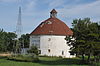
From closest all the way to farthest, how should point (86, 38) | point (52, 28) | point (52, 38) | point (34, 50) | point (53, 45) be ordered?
point (86, 38) → point (34, 50) → point (52, 38) → point (53, 45) → point (52, 28)

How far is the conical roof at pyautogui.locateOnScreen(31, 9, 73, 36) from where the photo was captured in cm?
8181

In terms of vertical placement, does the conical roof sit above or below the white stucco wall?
above

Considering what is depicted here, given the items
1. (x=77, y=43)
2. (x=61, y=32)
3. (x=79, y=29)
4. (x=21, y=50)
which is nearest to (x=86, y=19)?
(x=79, y=29)

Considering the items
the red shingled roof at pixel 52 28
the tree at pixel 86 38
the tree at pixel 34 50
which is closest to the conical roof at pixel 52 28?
the red shingled roof at pixel 52 28

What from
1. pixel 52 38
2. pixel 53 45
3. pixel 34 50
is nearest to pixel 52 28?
pixel 52 38

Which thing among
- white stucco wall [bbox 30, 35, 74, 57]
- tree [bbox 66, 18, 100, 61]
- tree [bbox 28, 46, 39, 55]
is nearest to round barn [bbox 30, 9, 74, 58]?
white stucco wall [bbox 30, 35, 74, 57]

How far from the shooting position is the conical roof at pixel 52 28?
3221 inches

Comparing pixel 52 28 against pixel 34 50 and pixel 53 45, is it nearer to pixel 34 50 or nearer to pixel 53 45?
pixel 53 45

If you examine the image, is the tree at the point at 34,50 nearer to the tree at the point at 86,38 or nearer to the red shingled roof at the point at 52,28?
the red shingled roof at the point at 52,28

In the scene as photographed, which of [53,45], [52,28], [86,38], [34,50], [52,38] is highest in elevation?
[52,28]

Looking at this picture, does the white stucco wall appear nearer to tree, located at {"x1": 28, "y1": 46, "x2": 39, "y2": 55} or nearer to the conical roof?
the conical roof

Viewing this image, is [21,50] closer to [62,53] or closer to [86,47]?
[62,53]

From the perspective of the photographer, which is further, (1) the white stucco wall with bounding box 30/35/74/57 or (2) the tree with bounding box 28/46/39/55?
(1) the white stucco wall with bounding box 30/35/74/57

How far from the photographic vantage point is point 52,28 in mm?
82250
